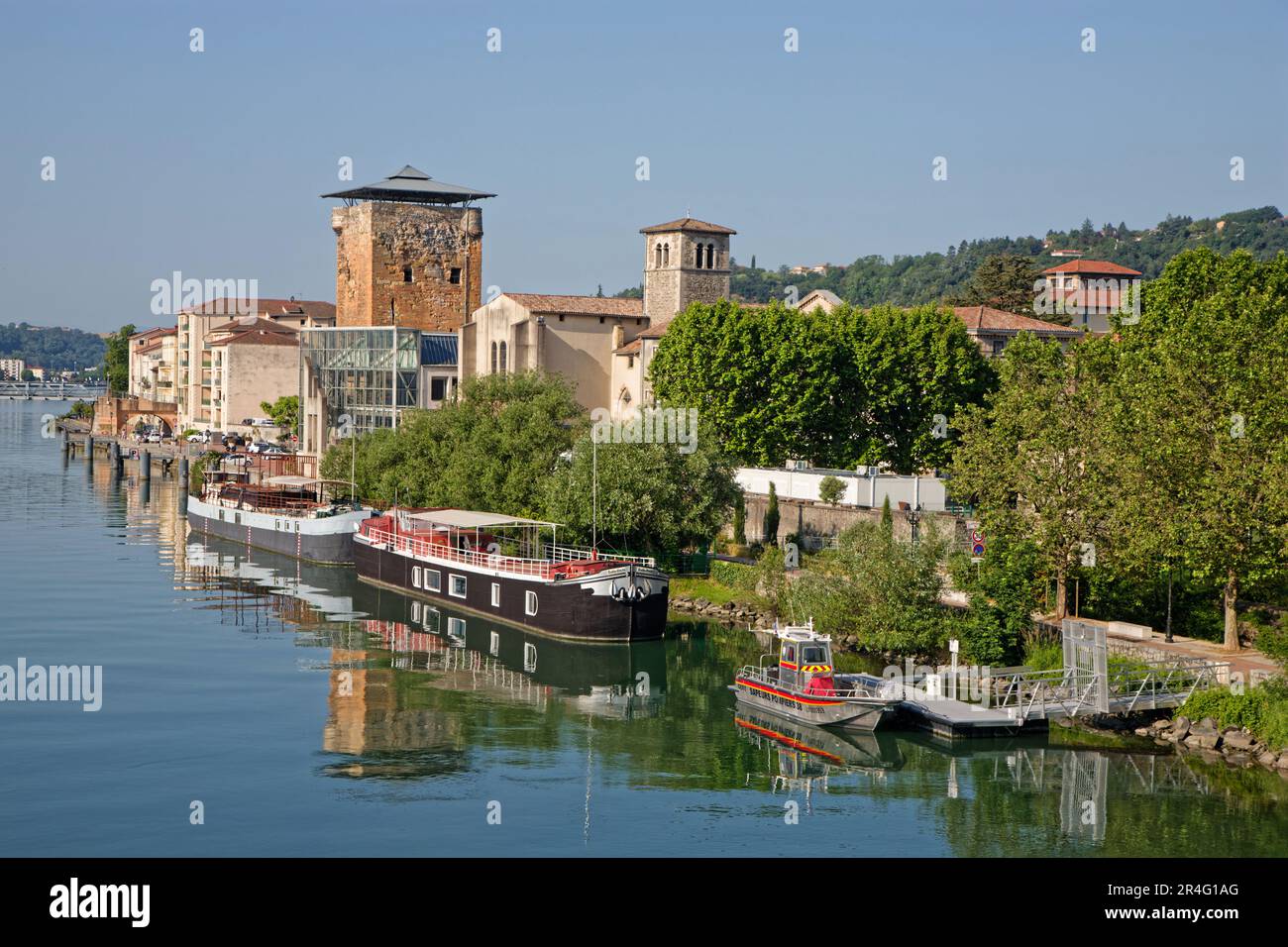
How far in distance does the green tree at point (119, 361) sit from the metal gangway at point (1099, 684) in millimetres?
164005

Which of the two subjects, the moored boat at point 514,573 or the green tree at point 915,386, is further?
the green tree at point 915,386

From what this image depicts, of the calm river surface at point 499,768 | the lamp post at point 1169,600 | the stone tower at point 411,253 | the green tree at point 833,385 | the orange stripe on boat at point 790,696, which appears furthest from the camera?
the stone tower at point 411,253

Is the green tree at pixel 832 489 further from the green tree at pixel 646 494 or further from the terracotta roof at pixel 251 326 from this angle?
the terracotta roof at pixel 251 326

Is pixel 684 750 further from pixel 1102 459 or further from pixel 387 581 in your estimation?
pixel 387 581

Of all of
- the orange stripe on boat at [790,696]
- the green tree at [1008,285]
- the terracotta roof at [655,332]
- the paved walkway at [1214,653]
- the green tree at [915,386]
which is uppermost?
the green tree at [1008,285]

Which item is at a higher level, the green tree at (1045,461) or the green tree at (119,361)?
the green tree at (119,361)

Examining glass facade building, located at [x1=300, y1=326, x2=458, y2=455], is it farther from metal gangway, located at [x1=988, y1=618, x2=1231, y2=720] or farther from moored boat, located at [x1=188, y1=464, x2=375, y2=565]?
metal gangway, located at [x1=988, y1=618, x2=1231, y2=720]

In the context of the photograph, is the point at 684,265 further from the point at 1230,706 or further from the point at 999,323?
the point at 1230,706

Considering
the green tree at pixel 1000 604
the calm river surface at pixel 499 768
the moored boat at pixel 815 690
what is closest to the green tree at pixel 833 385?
the calm river surface at pixel 499 768

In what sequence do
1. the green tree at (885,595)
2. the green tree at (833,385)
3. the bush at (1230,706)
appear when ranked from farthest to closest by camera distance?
the green tree at (833,385) < the green tree at (885,595) < the bush at (1230,706)

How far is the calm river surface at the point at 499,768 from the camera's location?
27.2m
